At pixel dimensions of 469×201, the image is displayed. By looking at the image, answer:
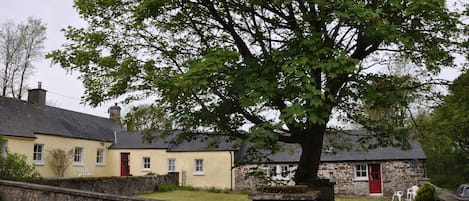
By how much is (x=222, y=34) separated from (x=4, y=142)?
52.7ft

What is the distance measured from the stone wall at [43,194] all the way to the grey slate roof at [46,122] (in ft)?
36.2

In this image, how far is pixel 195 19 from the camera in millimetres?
10219

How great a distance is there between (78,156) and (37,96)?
4.63 metres

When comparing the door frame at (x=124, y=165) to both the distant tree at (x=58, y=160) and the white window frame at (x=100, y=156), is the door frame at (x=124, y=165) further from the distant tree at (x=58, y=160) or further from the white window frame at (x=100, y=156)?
the distant tree at (x=58, y=160)

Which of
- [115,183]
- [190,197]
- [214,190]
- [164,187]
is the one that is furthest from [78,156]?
[190,197]

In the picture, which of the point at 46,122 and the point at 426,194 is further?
the point at 46,122

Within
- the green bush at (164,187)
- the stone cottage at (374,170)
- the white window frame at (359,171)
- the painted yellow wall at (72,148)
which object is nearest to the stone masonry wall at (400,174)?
the stone cottage at (374,170)

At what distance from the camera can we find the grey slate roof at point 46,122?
892 inches

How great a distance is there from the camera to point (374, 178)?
25578 millimetres

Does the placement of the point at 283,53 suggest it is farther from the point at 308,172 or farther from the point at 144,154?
the point at 144,154

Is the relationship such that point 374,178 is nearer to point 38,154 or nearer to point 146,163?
point 146,163

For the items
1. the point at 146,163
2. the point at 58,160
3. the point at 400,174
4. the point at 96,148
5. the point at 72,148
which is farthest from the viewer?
the point at 146,163

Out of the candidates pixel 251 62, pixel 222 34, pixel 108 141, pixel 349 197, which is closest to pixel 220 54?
pixel 251 62

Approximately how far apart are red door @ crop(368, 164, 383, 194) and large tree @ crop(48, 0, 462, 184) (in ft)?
51.6
